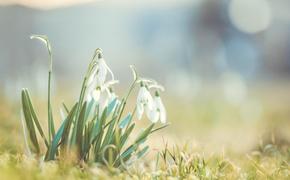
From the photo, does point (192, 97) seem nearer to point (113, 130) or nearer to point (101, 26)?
point (113, 130)

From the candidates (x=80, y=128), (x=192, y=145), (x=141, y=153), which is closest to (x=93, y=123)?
(x=80, y=128)

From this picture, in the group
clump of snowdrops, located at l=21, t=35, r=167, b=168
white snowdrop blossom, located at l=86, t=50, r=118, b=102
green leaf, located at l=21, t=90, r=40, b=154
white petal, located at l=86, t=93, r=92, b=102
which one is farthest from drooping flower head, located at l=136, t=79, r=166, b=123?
green leaf, located at l=21, t=90, r=40, b=154

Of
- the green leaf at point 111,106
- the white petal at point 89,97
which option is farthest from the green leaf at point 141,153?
the white petal at point 89,97

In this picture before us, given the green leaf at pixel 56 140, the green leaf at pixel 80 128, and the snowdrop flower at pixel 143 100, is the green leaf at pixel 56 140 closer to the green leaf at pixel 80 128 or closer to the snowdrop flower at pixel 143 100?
the green leaf at pixel 80 128

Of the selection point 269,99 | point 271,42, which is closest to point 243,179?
point 269,99

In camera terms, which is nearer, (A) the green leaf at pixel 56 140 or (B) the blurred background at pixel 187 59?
(A) the green leaf at pixel 56 140

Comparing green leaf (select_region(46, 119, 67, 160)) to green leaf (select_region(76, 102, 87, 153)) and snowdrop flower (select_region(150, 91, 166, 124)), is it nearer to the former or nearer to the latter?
green leaf (select_region(76, 102, 87, 153))
